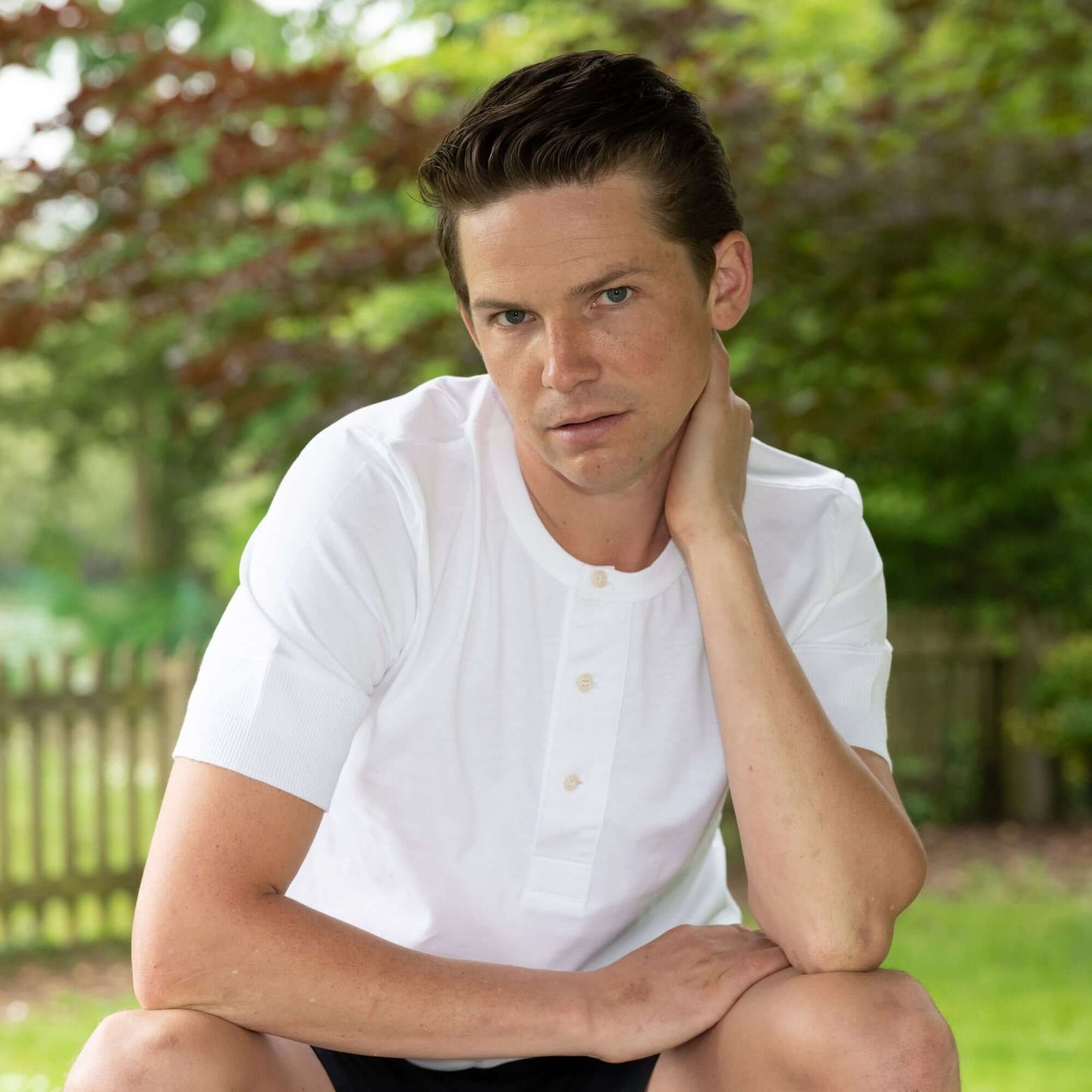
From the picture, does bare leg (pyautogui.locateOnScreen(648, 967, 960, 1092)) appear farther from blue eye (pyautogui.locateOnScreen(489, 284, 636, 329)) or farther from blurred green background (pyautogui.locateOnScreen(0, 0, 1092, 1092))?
blurred green background (pyautogui.locateOnScreen(0, 0, 1092, 1092))

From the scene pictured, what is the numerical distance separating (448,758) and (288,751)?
0.30m

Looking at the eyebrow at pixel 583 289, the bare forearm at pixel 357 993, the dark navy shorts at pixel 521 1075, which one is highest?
the eyebrow at pixel 583 289

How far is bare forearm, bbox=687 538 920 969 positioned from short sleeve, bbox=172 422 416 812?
19.3 inches

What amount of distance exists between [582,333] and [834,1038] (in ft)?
3.31

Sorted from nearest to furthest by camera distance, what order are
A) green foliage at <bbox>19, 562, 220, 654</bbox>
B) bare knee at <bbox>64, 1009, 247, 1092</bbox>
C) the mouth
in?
bare knee at <bbox>64, 1009, 247, 1092</bbox>
the mouth
green foliage at <bbox>19, 562, 220, 654</bbox>

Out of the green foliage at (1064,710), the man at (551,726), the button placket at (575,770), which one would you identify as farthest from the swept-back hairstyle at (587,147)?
the green foliage at (1064,710)

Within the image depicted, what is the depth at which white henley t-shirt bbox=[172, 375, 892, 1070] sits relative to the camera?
2000mm

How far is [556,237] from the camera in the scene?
2.01 meters

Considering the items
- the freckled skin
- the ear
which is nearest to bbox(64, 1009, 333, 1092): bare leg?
the freckled skin

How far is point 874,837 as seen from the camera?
6.64 ft

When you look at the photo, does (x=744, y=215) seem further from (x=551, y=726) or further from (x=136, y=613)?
(x=136, y=613)

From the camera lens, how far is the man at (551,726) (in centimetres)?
183

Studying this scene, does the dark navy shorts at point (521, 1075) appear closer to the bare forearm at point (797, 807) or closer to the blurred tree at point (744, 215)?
the bare forearm at point (797, 807)

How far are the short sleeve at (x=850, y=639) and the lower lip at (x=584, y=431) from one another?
0.49 m
